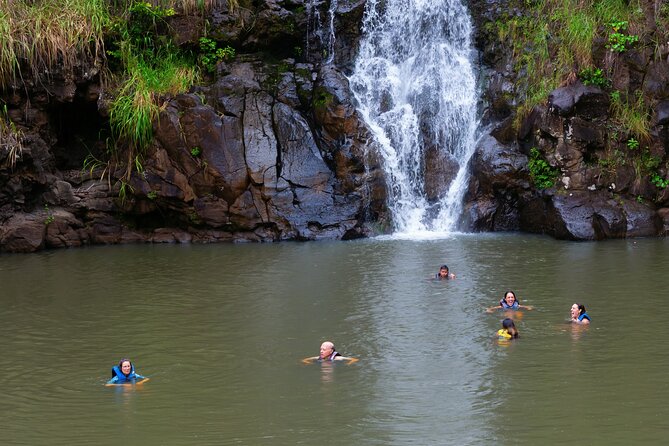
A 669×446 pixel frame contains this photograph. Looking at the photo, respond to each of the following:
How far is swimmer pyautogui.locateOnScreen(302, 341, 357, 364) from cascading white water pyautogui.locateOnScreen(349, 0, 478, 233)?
11.1 meters

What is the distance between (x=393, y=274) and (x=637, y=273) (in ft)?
14.9

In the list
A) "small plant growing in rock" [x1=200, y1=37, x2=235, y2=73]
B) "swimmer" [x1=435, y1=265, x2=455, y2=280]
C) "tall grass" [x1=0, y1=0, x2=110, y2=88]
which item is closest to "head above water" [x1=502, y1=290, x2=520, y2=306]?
"swimmer" [x1=435, y1=265, x2=455, y2=280]

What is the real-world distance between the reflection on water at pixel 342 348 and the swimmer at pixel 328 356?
14 cm

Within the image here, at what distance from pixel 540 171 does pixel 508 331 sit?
1018cm

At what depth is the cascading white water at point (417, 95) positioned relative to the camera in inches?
898

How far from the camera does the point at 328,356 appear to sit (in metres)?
11.4

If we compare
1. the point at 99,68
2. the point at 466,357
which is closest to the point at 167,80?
the point at 99,68

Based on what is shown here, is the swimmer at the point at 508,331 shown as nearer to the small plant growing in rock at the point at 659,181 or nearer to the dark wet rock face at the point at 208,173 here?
the dark wet rock face at the point at 208,173

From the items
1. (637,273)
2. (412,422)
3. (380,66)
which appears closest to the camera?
(412,422)

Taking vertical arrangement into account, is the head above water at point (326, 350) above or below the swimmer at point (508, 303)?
below

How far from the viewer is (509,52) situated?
2384 cm

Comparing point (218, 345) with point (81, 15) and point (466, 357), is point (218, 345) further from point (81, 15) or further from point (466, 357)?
point (81, 15)

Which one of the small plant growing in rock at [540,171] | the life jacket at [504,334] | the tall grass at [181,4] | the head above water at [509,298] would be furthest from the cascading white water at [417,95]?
the life jacket at [504,334]

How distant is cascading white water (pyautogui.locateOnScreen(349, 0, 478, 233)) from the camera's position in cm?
2281
